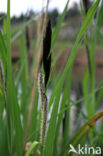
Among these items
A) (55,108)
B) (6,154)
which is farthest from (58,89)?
(6,154)

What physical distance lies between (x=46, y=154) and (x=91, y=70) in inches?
9.4

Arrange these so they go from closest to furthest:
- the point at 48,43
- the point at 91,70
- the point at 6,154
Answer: the point at 48,43, the point at 6,154, the point at 91,70

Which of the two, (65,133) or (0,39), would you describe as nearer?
(0,39)

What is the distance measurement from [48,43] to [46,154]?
0.13 meters

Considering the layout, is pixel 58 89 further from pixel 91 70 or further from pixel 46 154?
pixel 91 70

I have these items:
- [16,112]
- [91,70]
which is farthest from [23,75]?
[16,112]

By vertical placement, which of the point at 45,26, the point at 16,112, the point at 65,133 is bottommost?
the point at 65,133

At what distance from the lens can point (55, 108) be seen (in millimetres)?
277

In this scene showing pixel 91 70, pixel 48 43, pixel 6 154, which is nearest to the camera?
pixel 48 43

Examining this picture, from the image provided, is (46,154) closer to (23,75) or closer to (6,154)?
(6,154)

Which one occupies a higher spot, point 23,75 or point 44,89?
point 44,89

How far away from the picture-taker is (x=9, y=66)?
0.87 feet

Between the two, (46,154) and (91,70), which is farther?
(91,70)

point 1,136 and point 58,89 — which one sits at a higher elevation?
point 58,89
